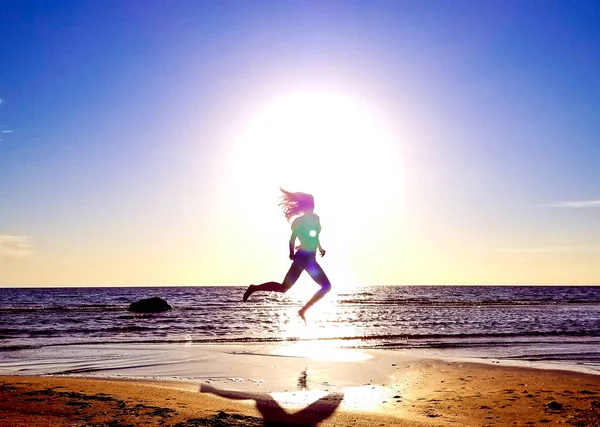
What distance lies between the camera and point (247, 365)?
12109mm

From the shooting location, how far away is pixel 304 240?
9562mm

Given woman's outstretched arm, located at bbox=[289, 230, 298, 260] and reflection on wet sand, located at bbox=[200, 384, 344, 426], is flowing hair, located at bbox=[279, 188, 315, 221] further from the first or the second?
reflection on wet sand, located at bbox=[200, 384, 344, 426]

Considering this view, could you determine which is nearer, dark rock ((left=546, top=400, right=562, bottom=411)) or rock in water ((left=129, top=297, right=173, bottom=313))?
dark rock ((left=546, top=400, right=562, bottom=411))

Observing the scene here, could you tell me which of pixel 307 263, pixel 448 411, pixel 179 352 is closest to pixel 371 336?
pixel 179 352

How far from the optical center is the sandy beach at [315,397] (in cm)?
→ 615

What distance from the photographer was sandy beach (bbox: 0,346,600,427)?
6.15 meters

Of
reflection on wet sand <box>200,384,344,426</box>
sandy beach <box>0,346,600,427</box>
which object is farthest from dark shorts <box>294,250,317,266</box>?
reflection on wet sand <box>200,384,344,426</box>

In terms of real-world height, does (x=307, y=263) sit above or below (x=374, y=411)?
above

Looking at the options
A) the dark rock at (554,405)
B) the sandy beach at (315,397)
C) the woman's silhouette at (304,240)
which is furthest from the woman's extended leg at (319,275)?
the dark rock at (554,405)

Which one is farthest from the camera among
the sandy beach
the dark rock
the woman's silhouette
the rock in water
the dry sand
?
the rock in water

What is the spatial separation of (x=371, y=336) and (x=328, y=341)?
111 inches

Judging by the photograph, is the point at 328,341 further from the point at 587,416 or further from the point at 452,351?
the point at 587,416

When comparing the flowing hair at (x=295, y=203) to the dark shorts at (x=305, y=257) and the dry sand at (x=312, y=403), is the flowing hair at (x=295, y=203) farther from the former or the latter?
the dry sand at (x=312, y=403)

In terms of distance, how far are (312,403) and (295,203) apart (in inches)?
149
